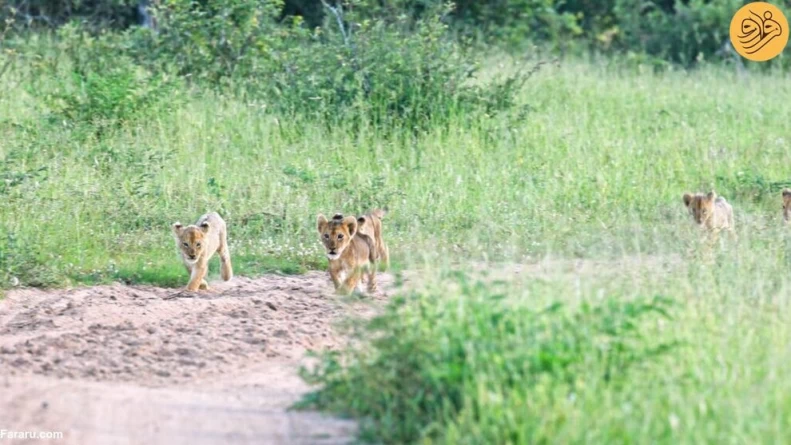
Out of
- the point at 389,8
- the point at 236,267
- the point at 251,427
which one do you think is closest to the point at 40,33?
the point at 389,8

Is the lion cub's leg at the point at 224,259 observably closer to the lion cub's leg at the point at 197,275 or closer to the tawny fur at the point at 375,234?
the lion cub's leg at the point at 197,275

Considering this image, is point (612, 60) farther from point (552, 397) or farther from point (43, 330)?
point (552, 397)

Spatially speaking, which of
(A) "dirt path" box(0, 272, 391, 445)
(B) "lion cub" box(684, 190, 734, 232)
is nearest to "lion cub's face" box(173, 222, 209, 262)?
(A) "dirt path" box(0, 272, 391, 445)

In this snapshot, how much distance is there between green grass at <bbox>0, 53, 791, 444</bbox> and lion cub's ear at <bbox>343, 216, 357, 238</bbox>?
48 centimetres

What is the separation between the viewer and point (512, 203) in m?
12.9

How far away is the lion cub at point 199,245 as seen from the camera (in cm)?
1083

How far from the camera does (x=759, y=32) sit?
62.3 ft

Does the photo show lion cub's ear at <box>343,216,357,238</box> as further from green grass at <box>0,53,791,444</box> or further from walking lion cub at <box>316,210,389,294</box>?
green grass at <box>0,53,791,444</box>

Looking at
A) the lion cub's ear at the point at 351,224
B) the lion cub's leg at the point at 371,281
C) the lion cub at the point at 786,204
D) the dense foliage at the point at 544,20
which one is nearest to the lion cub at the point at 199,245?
the lion cub's ear at the point at 351,224

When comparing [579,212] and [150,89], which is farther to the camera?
[150,89]

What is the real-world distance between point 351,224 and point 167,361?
257 cm

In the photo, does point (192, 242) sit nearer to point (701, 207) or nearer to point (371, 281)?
point (371, 281)

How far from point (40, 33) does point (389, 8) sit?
5379 mm

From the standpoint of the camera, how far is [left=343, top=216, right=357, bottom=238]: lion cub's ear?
10.5 meters
